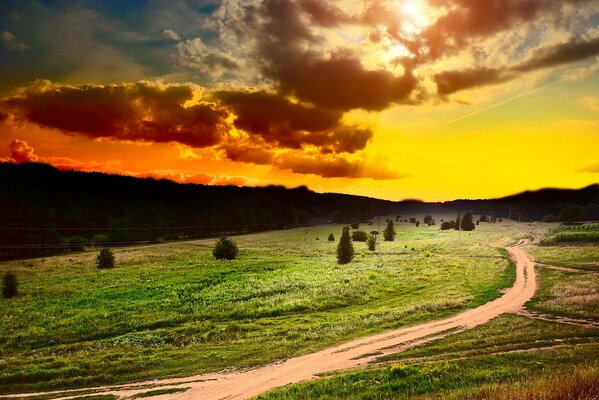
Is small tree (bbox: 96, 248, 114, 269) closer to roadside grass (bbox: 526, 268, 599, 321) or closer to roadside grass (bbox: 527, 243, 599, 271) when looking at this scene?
roadside grass (bbox: 526, 268, 599, 321)

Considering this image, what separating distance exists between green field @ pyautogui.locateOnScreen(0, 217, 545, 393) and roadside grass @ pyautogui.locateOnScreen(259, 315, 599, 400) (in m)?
7.37

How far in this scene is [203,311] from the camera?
128 ft

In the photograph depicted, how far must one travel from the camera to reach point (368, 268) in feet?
201

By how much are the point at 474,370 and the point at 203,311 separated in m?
28.0

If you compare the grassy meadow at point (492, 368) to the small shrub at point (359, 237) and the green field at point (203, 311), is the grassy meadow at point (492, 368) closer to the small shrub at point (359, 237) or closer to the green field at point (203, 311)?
the green field at point (203, 311)

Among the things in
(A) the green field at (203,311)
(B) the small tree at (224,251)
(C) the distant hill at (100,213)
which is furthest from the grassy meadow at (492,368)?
(C) the distant hill at (100,213)

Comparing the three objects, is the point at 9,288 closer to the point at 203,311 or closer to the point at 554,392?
the point at 203,311

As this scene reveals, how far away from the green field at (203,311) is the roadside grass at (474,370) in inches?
290

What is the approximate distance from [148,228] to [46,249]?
31.2 m

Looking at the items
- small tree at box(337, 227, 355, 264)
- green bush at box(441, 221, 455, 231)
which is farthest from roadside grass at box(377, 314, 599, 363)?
green bush at box(441, 221, 455, 231)

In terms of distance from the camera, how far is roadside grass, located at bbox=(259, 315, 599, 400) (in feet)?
45.0

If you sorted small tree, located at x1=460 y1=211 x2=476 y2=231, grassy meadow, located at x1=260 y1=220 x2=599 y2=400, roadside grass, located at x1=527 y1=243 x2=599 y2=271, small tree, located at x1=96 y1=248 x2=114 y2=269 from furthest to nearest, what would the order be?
small tree, located at x1=460 y1=211 x2=476 y2=231, small tree, located at x1=96 y1=248 x2=114 y2=269, roadside grass, located at x1=527 y1=243 x2=599 y2=271, grassy meadow, located at x1=260 y1=220 x2=599 y2=400

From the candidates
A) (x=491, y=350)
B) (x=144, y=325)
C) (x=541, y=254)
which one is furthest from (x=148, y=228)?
(x=491, y=350)

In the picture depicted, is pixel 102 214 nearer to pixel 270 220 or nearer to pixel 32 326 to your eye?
pixel 270 220
